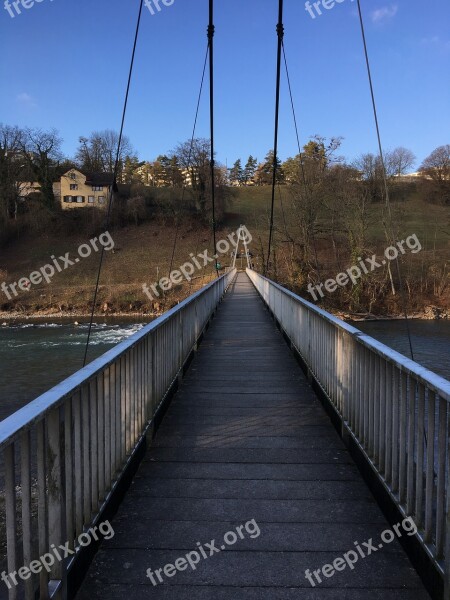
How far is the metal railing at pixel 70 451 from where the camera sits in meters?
1.78

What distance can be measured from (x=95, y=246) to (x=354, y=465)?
58.3m

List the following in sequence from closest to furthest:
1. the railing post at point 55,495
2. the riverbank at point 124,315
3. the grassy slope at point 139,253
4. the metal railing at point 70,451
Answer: the metal railing at point 70,451
the railing post at point 55,495
the riverbank at point 124,315
the grassy slope at point 139,253

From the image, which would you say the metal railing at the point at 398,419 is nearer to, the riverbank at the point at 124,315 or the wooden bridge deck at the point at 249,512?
the wooden bridge deck at the point at 249,512

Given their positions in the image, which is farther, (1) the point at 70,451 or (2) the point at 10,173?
(2) the point at 10,173

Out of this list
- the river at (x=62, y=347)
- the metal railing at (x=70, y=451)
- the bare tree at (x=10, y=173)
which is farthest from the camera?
the bare tree at (x=10, y=173)

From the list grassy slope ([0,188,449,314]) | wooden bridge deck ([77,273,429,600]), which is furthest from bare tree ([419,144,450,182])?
wooden bridge deck ([77,273,429,600])

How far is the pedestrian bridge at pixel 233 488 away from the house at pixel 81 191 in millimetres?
66811

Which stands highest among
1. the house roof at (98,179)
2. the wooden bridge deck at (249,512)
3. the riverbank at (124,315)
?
the house roof at (98,179)

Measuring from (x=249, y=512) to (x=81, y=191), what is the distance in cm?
7111

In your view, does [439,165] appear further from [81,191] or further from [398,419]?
[398,419]

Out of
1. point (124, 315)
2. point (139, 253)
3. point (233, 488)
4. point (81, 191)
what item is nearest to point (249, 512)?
point (233, 488)

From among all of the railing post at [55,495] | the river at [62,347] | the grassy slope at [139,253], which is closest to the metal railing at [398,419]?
the railing post at [55,495]

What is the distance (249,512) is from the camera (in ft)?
9.76

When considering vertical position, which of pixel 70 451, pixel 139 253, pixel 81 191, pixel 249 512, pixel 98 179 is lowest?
pixel 249 512
